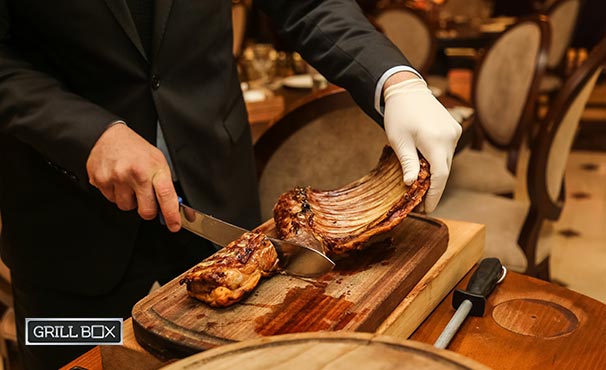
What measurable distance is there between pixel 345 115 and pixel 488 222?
0.82 metres

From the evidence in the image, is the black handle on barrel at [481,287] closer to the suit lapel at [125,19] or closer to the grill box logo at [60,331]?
the grill box logo at [60,331]

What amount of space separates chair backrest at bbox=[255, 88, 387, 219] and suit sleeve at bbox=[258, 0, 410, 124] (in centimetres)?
39

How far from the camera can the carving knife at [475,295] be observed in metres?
1.08

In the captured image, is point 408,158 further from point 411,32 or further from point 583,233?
point 411,32

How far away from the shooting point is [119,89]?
146 centimetres

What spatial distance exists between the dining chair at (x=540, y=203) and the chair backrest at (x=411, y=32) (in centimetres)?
240

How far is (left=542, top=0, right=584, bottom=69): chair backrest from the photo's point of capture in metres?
A: 5.29

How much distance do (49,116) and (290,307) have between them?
59 cm

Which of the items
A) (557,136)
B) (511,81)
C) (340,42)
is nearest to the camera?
(340,42)

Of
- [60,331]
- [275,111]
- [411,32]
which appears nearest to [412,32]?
[411,32]

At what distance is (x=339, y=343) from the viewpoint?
0.76 metres

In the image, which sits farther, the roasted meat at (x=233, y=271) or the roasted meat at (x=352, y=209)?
the roasted meat at (x=352, y=209)

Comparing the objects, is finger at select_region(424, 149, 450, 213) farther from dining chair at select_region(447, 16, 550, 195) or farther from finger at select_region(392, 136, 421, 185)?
dining chair at select_region(447, 16, 550, 195)

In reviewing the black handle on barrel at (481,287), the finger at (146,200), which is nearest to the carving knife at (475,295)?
the black handle on barrel at (481,287)
